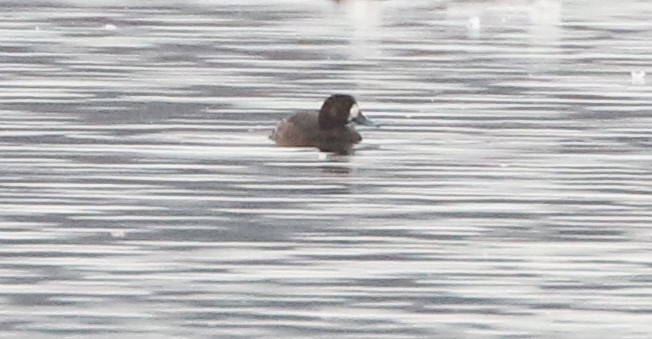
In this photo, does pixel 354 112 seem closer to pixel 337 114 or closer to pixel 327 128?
pixel 337 114

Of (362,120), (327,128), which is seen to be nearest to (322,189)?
(327,128)

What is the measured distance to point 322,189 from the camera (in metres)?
15.4

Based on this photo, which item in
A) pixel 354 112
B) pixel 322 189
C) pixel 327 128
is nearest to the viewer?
pixel 322 189

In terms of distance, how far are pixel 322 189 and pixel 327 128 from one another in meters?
3.21

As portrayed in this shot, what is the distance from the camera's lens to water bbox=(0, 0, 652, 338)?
35.3 ft

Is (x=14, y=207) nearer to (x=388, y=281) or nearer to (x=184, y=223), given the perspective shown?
(x=184, y=223)

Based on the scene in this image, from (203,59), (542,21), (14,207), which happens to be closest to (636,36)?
→ (542,21)

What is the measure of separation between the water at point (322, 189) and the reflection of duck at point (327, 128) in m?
0.19

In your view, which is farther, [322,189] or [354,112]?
[354,112]

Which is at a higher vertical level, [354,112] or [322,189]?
[322,189]

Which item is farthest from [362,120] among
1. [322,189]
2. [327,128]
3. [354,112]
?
[322,189]

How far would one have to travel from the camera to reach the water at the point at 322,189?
1077 cm

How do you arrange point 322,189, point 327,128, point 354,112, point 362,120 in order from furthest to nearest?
point 362,120
point 354,112
point 327,128
point 322,189

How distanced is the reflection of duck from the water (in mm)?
188
